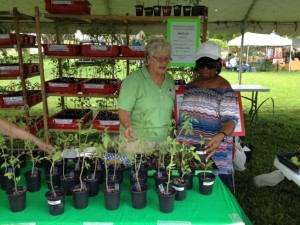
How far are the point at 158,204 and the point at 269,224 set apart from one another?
5.73 ft

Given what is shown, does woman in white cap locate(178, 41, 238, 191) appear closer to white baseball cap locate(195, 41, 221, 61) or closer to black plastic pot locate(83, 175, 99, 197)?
white baseball cap locate(195, 41, 221, 61)

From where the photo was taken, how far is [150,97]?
2.13m

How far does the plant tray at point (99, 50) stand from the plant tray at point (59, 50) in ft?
0.43

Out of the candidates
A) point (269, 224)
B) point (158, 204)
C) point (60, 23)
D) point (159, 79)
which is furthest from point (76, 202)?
point (60, 23)

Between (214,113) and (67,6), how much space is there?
246 centimetres

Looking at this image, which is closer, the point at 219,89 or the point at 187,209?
A: the point at 187,209

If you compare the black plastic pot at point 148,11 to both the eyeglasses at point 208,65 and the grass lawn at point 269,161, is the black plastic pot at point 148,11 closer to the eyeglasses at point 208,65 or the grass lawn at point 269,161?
the eyeglasses at point 208,65

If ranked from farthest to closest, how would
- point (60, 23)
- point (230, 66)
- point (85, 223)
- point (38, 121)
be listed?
point (230, 66) < point (60, 23) < point (38, 121) < point (85, 223)

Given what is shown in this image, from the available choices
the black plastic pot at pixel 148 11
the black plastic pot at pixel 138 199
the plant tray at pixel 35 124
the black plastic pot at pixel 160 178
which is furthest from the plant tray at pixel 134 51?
the black plastic pot at pixel 138 199

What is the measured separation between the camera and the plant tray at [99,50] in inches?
149

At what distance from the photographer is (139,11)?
3.88 m

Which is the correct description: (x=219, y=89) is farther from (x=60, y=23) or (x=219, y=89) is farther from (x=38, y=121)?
(x=60, y=23)

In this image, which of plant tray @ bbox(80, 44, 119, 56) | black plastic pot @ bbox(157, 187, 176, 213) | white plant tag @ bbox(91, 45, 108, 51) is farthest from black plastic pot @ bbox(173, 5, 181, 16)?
black plastic pot @ bbox(157, 187, 176, 213)

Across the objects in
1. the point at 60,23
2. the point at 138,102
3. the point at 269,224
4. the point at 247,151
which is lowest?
the point at 269,224
